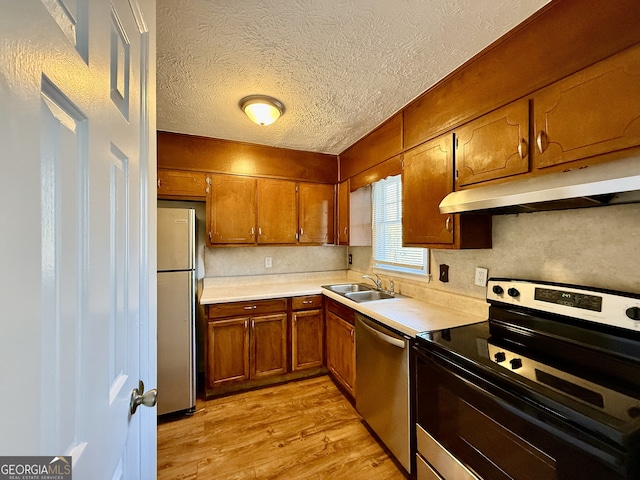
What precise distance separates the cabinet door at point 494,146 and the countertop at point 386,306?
0.84 metres

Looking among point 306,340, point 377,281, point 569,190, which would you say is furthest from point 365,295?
point 569,190

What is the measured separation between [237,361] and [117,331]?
2001 millimetres

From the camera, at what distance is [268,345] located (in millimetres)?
2516

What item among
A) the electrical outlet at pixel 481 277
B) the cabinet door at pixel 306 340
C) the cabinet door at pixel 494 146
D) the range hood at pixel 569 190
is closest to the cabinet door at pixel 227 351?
the cabinet door at pixel 306 340

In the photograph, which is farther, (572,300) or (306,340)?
(306,340)

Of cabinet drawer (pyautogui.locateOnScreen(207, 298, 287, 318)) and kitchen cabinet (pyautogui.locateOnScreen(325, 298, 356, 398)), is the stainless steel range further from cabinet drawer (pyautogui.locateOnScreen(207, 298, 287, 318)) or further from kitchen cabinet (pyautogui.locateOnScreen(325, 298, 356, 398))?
cabinet drawer (pyautogui.locateOnScreen(207, 298, 287, 318))

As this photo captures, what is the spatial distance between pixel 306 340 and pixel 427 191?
Result: 72.0 inches

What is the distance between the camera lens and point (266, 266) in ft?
10.1

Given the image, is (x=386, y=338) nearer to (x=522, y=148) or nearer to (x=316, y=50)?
(x=522, y=148)

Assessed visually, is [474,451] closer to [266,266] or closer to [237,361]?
[237,361]

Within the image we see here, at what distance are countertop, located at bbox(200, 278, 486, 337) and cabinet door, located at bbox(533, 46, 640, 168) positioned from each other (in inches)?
38.8

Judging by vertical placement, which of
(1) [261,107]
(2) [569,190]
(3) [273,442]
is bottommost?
(3) [273,442]

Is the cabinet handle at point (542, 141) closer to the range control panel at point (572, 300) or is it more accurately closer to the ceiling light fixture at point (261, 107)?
the range control panel at point (572, 300)

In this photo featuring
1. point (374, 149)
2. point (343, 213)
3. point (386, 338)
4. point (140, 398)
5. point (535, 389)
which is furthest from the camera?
point (343, 213)
